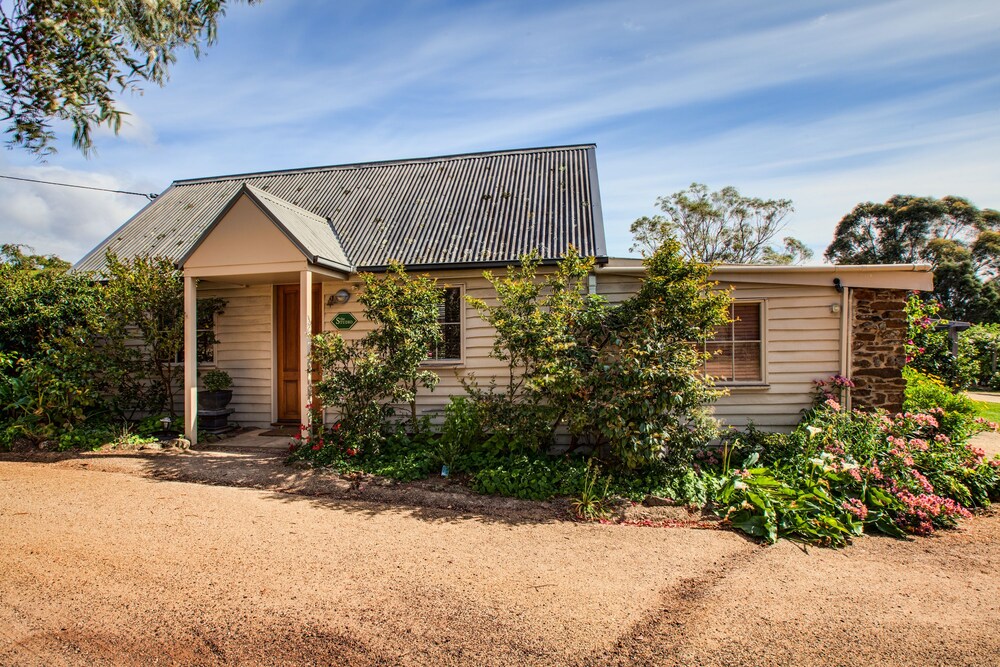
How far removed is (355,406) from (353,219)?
14.9 ft

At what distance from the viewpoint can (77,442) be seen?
851cm

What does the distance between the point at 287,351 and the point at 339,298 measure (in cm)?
180

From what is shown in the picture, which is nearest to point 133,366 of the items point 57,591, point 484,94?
point 57,591

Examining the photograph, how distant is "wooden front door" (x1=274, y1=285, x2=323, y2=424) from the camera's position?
9977 mm

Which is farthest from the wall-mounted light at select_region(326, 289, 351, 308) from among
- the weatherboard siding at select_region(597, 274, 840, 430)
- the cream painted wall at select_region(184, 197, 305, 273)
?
the weatherboard siding at select_region(597, 274, 840, 430)

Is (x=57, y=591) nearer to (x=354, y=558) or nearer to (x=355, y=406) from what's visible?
(x=354, y=558)

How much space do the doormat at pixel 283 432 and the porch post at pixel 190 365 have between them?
3.64 ft

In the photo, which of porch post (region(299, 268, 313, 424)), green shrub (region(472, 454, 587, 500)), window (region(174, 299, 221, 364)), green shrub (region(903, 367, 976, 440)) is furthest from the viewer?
window (region(174, 299, 221, 364))

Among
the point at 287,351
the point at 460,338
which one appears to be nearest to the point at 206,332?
the point at 287,351

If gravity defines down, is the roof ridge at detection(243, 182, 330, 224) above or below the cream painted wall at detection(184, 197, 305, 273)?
above

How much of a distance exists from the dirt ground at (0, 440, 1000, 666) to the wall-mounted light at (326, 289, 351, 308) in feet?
12.0

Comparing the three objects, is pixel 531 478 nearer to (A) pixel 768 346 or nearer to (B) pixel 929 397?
(A) pixel 768 346

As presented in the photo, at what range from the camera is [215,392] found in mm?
9461

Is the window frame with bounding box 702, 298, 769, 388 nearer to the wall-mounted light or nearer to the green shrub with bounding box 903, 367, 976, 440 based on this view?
the green shrub with bounding box 903, 367, 976, 440
